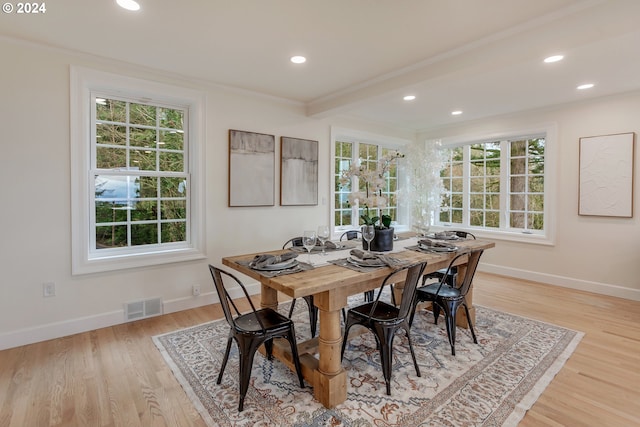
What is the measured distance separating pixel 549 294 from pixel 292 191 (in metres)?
3.59

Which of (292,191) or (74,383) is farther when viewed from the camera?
(292,191)

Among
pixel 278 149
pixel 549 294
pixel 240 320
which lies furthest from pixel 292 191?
pixel 549 294

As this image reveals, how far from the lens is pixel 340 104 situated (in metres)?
4.02

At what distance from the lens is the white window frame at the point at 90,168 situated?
2.93m

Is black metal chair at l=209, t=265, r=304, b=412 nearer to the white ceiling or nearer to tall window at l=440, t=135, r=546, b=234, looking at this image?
the white ceiling

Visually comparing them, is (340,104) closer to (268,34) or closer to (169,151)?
(268,34)

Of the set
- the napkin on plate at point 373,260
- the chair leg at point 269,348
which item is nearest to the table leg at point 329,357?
the napkin on plate at point 373,260

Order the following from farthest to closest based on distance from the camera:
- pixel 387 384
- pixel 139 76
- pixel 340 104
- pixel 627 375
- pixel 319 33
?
pixel 340 104
pixel 139 76
pixel 319 33
pixel 627 375
pixel 387 384

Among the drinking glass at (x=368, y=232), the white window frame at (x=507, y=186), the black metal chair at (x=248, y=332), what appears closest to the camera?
the black metal chair at (x=248, y=332)

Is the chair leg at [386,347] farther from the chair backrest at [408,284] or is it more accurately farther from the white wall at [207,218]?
the white wall at [207,218]

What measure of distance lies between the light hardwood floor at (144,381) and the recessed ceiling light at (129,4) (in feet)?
8.36

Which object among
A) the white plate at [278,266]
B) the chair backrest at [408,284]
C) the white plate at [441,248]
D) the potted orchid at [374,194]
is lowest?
the chair backrest at [408,284]

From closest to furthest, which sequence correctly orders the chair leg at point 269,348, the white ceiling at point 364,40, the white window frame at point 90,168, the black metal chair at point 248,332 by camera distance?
the black metal chair at point 248,332 < the white ceiling at point 364,40 < the chair leg at point 269,348 < the white window frame at point 90,168

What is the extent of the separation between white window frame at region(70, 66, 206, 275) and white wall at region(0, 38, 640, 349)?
0.23ft
